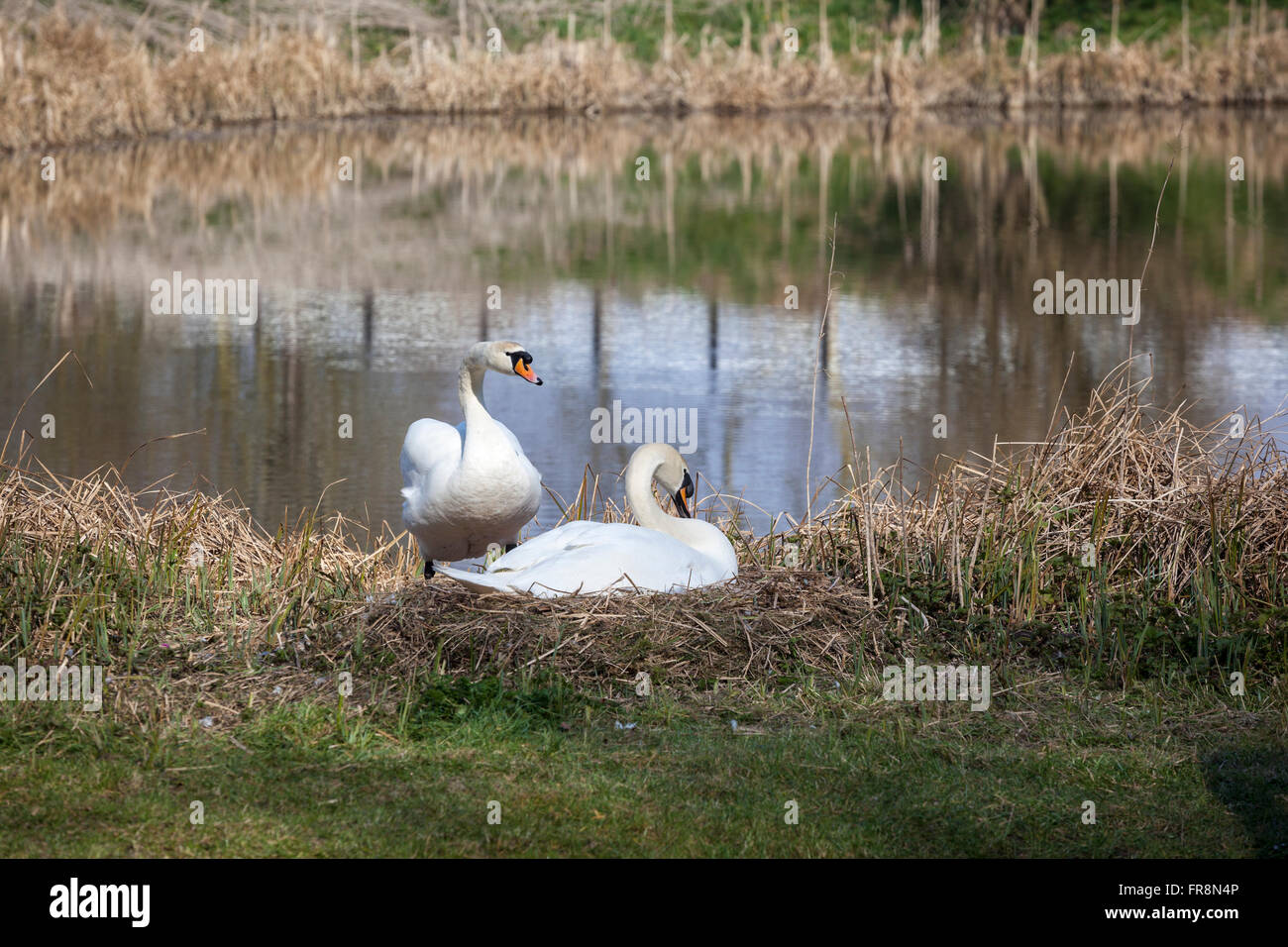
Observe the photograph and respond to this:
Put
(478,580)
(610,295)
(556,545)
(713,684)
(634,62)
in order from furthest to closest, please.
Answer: (634,62) < (610,295) < (556,545) < (478,580) < (713,684)

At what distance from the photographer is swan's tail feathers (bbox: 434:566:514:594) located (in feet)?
21.7

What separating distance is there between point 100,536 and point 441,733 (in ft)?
7.58

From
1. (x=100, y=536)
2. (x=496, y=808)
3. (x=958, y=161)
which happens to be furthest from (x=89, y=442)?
(x=958, y=161)

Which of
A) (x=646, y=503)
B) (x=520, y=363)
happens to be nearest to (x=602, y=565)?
(x=646, y=503)

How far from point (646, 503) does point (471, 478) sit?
89 centimetres

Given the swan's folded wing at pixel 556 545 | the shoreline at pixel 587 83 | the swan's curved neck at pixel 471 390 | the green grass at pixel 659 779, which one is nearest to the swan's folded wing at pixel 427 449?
the swan's curved neck at pixel 471 390

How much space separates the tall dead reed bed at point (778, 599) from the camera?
6.47 metres

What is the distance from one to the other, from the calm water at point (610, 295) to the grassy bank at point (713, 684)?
1590mm

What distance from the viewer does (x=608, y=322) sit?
17.0 m

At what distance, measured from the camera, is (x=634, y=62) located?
141 ft

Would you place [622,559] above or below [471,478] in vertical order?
below

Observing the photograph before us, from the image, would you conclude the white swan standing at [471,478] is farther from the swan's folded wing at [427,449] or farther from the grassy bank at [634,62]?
the grassy bank at [634,62]

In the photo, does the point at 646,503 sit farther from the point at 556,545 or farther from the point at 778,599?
the point at 778,599

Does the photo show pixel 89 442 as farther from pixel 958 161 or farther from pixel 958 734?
pixel 958 161
